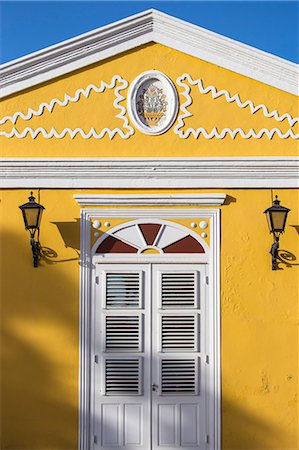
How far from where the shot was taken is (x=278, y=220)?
22.9 ft

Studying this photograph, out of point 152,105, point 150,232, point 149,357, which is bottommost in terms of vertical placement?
point 149,357

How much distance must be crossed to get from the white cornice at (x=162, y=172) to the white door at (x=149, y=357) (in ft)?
3.21

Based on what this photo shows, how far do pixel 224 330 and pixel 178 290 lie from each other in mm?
691

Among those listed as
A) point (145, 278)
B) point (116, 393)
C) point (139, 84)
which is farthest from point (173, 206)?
point (116, 393)

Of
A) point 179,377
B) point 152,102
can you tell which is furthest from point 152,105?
point 179,377

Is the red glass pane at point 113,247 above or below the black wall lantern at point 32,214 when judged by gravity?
below

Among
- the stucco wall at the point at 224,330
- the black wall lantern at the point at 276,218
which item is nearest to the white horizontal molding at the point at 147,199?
the stucco wall at the point at 224,330

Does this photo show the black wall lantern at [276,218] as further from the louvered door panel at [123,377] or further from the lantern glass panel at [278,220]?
the louvered door panel at [123,377]

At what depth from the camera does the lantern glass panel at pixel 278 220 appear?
6.95 m

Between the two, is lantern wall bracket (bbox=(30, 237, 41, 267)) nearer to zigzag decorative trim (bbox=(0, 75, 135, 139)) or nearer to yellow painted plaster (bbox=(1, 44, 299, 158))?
yellow painted plaster (bbox=(1, 44, 299, 158))

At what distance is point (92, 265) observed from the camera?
721 cm

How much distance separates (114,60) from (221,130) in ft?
4.94

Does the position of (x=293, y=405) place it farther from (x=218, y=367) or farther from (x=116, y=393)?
(x=116, y=393)

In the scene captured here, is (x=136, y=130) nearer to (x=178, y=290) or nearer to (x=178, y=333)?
(x=178, y=290)
